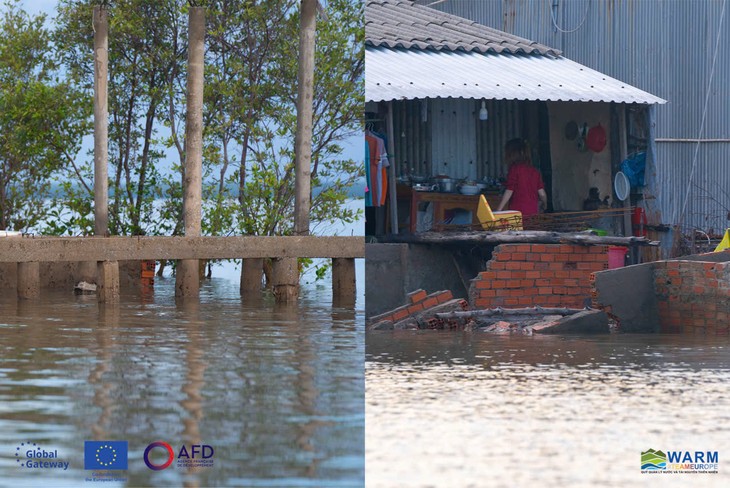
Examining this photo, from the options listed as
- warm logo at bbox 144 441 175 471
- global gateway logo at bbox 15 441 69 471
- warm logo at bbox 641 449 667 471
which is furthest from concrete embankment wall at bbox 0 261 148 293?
warm logo at bbox 641 449 667 471

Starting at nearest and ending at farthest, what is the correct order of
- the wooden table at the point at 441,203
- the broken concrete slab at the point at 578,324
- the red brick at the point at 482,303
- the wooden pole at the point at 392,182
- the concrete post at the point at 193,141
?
the broken concrete slab at the point at 578,324
the red brick at the point at 482,303
the wooden pole at the point at 392,182
the wooden table at the point at 441,203
the concrete post at the point at 193,141

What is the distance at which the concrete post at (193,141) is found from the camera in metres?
15.1

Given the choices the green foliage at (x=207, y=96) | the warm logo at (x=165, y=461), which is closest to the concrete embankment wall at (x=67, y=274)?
the green foliage at (x=207, y=96)

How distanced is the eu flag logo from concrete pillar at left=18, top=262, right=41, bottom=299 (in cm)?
965

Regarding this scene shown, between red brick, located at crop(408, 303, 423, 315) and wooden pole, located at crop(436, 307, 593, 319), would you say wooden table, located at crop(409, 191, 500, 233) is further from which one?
wooden pole, located at crop(436, 307, 593, 319)

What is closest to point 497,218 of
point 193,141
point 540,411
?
point 193,141

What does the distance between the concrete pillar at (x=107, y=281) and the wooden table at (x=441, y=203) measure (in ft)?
11.8

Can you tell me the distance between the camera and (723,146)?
1555 centimetres

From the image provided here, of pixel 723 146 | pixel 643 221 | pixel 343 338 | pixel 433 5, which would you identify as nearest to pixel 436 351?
pixel 343 338

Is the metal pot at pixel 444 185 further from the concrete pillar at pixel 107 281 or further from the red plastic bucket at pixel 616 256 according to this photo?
the concrete pillar at pixel 107 281

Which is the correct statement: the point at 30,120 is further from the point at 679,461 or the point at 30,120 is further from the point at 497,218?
the point at 679,461

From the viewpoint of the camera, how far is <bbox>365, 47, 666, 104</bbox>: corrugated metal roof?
12.8 m

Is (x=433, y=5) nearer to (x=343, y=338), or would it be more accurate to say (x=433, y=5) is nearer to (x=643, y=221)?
(x=643, y=221)

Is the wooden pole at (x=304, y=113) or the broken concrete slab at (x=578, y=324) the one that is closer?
the broken concrete slab at (x=578, y=324)
